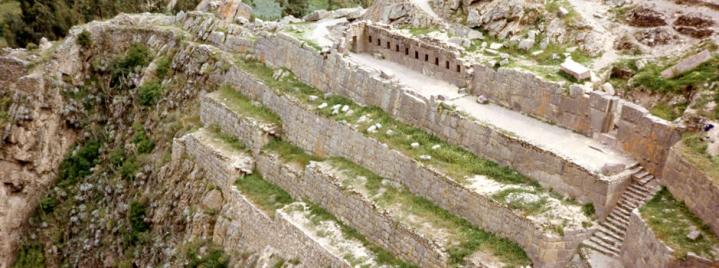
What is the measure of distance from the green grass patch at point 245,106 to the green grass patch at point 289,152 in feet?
3.00

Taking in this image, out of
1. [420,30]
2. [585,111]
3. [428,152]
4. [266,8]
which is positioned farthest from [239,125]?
[266,8]

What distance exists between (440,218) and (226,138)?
11.5m

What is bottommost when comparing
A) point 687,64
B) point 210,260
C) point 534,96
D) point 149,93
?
point 210,260

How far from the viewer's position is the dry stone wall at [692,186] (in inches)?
668

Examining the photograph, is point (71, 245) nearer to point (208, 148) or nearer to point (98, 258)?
point (98, 258)

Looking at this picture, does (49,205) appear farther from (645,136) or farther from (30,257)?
(645,136)

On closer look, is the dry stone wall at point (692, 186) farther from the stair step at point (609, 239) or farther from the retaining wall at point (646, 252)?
the stair step at point (609, 239)

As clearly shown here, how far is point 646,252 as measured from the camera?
17.1 metres

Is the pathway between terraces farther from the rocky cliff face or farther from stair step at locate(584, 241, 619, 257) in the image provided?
the rocky cliff face

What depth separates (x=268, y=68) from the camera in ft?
104

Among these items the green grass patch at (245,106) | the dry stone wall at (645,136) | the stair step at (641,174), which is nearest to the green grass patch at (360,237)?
the green grass patch at (245,106)

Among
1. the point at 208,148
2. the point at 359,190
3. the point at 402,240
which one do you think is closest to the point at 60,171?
the point at 208,148

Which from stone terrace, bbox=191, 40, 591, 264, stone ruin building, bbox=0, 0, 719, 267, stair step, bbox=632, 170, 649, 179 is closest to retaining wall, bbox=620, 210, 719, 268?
stone ruin building, bbox=0, 0, 719, 267

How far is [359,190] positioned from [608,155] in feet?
22.8
